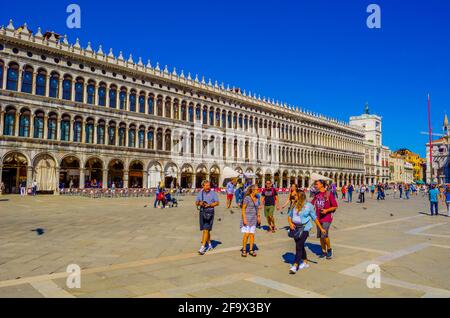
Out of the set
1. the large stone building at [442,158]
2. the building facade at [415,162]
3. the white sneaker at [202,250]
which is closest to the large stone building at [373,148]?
the large stone building at [442,158]

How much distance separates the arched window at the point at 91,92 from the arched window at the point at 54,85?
10.2 ft

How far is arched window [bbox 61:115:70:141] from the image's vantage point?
112 feet

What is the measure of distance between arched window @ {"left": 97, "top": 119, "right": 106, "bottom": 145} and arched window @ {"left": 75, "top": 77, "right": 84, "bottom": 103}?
2995 millimetres

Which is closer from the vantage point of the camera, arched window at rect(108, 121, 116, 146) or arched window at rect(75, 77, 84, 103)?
arched window at rect(75, 77, 84, 103)

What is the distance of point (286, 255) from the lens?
7578 mm

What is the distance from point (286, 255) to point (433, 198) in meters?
13.1

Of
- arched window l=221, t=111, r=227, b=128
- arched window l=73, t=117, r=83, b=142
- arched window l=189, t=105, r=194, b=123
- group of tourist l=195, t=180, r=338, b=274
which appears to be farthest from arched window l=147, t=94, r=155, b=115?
group of tourist l=195, t=180, r=338, b=274

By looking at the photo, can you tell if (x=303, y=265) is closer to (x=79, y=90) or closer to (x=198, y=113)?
(x=79, y=90)

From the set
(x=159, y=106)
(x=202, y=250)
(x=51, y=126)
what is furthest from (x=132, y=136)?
(x=202, y=250)

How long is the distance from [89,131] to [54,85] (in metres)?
5.62

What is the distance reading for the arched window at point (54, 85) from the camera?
110 feet

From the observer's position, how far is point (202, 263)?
6.69m

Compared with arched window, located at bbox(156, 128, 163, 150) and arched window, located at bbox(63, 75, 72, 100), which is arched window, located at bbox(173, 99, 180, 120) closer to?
arched window, located at bbox(156, 128, 163, 150)
